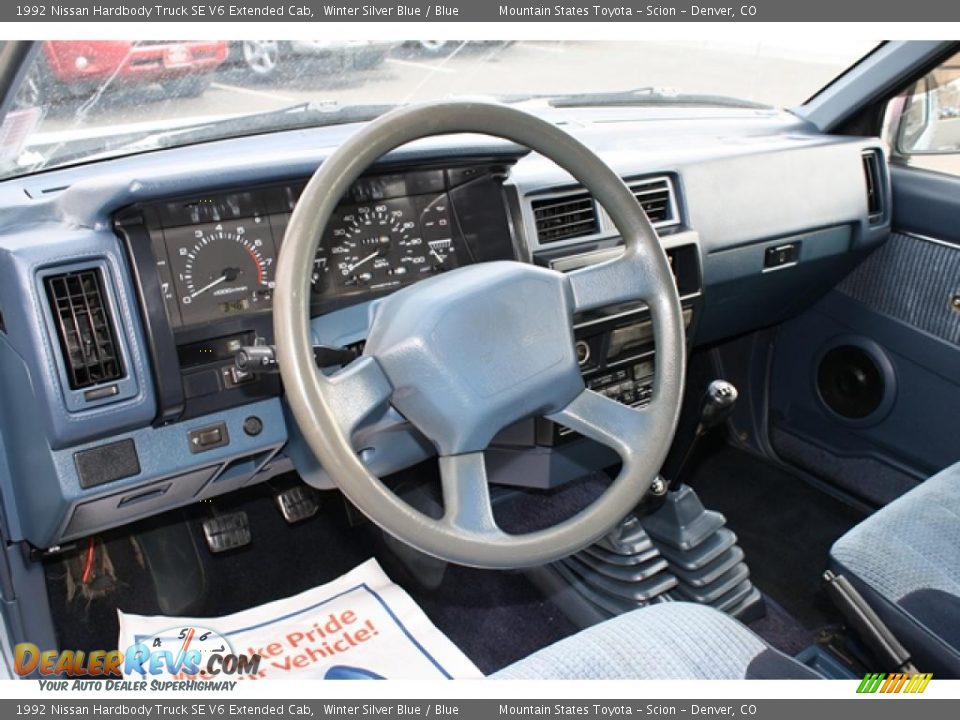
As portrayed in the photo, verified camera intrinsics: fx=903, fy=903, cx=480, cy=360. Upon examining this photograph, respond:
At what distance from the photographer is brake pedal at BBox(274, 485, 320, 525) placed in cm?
239

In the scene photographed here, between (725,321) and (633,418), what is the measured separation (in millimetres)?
1234

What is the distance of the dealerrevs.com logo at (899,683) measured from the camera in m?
1.49

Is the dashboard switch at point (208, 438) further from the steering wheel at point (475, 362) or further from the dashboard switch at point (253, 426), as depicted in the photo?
the steering wheel at point (475, 362)

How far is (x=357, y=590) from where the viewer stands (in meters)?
2.26

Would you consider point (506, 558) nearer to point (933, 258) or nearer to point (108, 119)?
point (108, 119)

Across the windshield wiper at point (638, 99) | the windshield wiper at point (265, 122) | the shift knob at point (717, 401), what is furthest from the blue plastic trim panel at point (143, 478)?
the windshield wiper at point (638, 99)

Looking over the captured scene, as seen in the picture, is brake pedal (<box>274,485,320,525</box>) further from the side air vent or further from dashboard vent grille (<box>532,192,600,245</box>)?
the side air vent

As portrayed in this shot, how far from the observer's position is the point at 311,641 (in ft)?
6.80

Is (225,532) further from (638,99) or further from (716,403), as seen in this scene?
(638,99)

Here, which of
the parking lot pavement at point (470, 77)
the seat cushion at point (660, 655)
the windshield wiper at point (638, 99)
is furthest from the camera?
the windshield wiper at point (638, 99)

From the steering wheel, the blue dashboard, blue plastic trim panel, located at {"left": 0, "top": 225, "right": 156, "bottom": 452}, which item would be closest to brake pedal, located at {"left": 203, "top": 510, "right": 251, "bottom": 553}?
the blue dashboard

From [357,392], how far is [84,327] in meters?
0.57

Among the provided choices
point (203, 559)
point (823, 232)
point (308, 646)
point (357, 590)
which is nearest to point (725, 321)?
point (823, 232)

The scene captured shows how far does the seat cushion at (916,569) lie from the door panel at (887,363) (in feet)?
2.42
